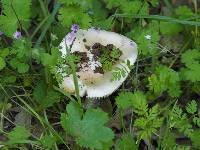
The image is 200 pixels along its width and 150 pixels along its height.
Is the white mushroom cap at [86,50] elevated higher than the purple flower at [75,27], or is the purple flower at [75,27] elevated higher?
the purple flower at [75,27]

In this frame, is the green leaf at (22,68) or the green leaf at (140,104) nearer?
the green leaf at (140,104)

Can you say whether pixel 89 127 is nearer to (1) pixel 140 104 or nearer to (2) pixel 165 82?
(1) pixel 140 104

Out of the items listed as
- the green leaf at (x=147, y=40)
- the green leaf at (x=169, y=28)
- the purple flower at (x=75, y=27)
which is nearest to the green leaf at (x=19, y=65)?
the purple flower at (x=75, y=27)

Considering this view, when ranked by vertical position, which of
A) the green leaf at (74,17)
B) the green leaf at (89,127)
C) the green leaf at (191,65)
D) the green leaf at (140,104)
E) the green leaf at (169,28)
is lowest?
the green leaf at (89,127)

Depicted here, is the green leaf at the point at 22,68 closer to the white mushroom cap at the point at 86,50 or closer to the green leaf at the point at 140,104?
the white mushroom cap at the point at 86,50

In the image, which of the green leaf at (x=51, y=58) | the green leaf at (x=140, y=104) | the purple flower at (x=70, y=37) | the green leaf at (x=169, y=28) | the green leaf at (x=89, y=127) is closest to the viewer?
the green leaf at (x=89, y=127)

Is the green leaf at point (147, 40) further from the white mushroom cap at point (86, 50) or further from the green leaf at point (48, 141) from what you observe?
the green leaf at point (48, 141)

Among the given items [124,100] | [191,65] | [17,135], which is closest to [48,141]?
[17,135]

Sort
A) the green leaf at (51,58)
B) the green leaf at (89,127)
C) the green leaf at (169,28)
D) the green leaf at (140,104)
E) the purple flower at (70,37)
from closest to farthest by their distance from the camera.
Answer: the green leaf at (89,127) → the green leaf at (140,104) → the green leaf at (51,58) → the purple flower at (70,37) → the green leaf at (169,28)
